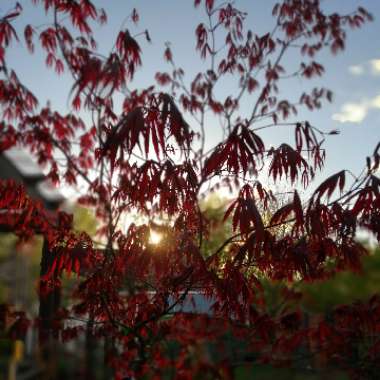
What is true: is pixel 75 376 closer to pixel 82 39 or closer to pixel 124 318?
pixel 124 318

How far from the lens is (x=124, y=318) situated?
3967 millimetres

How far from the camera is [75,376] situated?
2.08 meters

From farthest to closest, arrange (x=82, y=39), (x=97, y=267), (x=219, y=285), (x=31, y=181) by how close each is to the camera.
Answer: (x=31, y=181) → (x=82, y=39) → (x=97, y=267) → (x=219, y=285)

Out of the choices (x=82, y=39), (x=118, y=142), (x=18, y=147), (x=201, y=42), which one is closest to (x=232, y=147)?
(x=118, y=142)

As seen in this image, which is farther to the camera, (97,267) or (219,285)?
(97,267)

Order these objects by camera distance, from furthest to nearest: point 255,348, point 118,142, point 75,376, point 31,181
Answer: point 31,181, point 255,348, point 118,142, point 75,376

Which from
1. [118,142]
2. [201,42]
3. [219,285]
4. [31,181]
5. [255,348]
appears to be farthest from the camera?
[31,181]

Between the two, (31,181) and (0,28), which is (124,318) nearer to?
(0,28)

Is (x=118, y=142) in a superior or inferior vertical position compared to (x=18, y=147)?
inferior

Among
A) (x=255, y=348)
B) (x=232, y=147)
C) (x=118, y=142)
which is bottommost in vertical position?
(x=255, y=348)

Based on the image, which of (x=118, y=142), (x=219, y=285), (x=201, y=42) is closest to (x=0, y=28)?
(x=201, y=42)

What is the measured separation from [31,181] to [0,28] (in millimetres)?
3755

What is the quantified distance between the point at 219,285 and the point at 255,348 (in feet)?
3.16

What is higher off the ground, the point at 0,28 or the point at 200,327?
the point at 0,28
